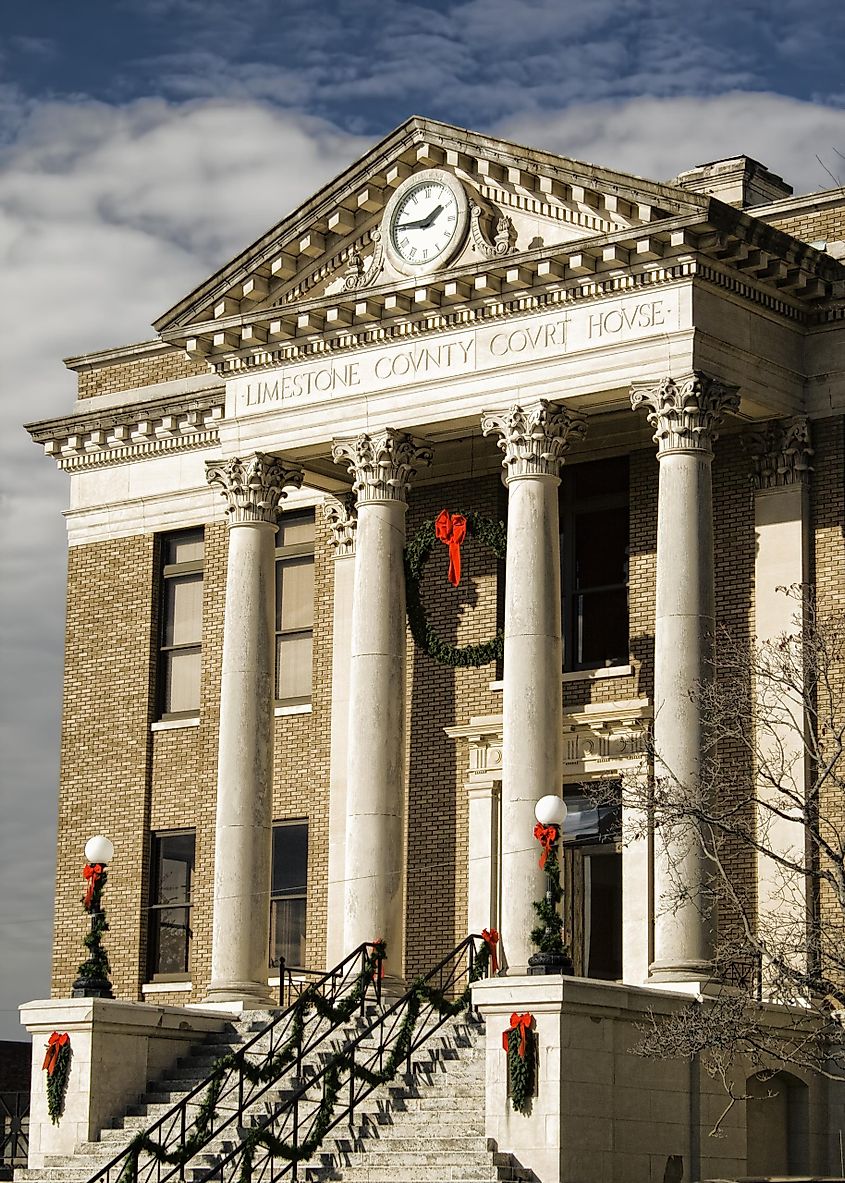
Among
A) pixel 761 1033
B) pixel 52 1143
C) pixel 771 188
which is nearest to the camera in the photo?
pixel 761 1033

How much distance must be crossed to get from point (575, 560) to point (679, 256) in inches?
213

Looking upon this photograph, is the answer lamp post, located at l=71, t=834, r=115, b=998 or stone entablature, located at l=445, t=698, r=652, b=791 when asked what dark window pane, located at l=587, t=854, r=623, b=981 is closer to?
stone entablature, located at l=445, t=698, r=652, b=791

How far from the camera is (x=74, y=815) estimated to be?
118 ft

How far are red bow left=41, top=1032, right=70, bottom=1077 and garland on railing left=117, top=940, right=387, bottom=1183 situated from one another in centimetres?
166

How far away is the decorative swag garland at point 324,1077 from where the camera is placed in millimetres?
23812

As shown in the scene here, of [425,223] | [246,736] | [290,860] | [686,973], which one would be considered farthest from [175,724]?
[686,973]

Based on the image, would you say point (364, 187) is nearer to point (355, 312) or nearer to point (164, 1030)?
point (355, 312)

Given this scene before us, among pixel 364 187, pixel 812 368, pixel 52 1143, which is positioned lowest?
pixel 52 1143

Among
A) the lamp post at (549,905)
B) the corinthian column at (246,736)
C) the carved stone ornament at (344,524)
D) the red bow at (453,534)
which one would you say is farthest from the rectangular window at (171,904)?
the lamp post at (549,905)

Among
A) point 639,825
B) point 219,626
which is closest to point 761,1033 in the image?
point 639,825

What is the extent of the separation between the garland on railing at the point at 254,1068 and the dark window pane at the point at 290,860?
5.18 m

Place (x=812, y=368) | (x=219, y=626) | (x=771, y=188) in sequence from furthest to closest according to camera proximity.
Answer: (x=219, y=626)
(x=771, y=188)
(x=812, y=368)

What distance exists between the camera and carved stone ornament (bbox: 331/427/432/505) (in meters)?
29.6

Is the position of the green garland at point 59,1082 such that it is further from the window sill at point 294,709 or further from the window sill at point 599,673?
the window sill at point 599,673
